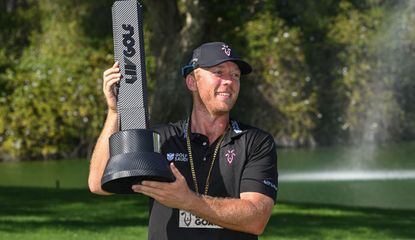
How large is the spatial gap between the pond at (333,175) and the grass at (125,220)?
1.84 metres

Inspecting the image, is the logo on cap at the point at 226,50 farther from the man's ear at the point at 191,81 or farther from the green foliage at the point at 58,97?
the green foliage at the point at 58,97

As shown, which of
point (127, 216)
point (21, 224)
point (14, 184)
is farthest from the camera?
point (14, 184)

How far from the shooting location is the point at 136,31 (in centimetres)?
329

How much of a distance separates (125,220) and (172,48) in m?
7.46

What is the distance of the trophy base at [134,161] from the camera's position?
3121 millimetres

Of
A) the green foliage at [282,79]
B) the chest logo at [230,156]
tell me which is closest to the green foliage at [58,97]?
the green foliage at [282,79]

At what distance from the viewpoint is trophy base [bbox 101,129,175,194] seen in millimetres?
3121

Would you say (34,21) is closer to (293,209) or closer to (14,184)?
(14,184)

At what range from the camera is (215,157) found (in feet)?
12.5

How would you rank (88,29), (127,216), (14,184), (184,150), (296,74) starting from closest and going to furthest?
1. (184,150)
2. (127,216)
3. (14,184)
4. (88,29)
5. (296,74)

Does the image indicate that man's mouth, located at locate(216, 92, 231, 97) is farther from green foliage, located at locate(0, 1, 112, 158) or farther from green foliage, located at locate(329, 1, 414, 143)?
green foliage, located at locate(329, 1, 414, 143)

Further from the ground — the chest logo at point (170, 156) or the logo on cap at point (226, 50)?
the logo on cap at point (226, 50)

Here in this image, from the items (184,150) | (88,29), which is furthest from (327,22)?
(184,150)

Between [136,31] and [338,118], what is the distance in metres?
26.2
